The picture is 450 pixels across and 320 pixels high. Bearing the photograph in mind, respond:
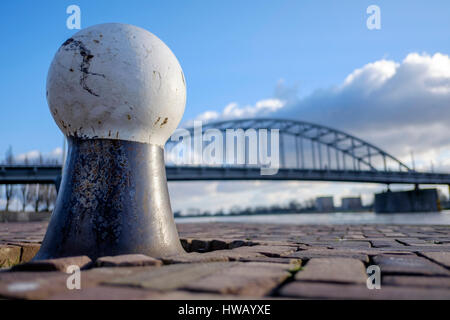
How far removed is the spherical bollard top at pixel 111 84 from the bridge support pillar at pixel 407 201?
42.8 metres

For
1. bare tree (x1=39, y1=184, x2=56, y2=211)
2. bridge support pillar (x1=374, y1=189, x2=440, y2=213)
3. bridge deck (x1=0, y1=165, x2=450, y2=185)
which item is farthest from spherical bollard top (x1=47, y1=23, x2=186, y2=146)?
bridge support pillar (x1=374, y1=189, x2=440, y2=213)

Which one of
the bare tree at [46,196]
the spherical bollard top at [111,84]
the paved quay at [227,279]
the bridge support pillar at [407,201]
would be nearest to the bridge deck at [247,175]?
the bridge support pillar at [407,201]

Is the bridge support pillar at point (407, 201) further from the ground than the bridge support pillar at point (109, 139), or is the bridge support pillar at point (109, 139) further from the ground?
the bridge support pillar at point (109, 139)

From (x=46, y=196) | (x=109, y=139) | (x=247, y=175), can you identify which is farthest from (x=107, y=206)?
(x=46, y=196)

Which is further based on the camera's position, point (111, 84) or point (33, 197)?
point (33, 197)

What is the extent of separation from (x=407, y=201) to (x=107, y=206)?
44080 mm

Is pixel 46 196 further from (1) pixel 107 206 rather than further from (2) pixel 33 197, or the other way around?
(1) pixel 107 206

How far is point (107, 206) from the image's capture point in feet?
6.08

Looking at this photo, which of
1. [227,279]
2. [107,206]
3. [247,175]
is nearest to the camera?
[227,279]

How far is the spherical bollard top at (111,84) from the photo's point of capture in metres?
1.89

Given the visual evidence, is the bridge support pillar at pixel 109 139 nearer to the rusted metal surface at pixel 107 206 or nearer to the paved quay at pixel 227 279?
the rusted metal surface at pixel 107 206

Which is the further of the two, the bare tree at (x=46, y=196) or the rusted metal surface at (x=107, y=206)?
the bare tree at (x=46, y=196)
